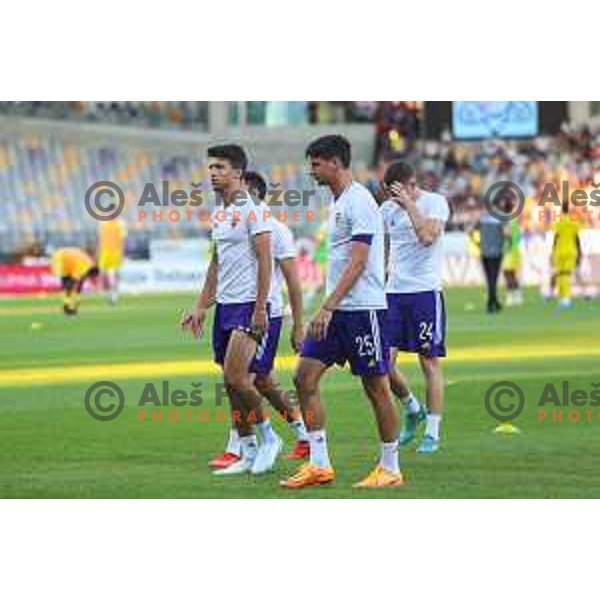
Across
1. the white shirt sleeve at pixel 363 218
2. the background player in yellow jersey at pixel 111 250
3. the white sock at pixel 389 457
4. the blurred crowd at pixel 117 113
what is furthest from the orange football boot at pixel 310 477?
the blurred crowd at pixel 117 113

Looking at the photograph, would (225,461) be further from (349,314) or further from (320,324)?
(320,324)

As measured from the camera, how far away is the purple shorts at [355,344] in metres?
9.94

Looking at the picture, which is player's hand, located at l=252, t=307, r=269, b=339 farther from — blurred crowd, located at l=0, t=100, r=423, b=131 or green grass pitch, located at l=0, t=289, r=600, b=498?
blurred crowd, located at l=0, t=100, r=423, b=131

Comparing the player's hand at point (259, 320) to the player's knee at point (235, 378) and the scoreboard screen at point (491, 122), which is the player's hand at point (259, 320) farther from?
the scoreboard screen at point (491, 122)

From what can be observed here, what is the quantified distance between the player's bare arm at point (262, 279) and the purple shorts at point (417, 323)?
1654 millimetres

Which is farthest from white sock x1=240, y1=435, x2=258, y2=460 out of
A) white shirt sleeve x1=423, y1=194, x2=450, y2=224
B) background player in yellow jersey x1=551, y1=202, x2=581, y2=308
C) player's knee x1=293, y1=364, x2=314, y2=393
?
background player in yellow jersey x1=551, y1=202, x2=581, y2=308

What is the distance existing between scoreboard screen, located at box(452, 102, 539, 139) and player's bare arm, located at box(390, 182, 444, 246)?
18537mm

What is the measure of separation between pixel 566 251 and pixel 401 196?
609 inches

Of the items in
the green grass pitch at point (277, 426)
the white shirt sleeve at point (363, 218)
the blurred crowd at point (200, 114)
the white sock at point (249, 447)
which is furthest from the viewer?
the blurred crowd at point (200, 114)

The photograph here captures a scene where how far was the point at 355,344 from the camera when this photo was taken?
9953 mm

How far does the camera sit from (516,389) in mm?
15172

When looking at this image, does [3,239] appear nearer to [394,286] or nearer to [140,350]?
[140,350]

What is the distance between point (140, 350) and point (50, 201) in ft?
55.6

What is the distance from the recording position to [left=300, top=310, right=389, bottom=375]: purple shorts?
994 centimetres
